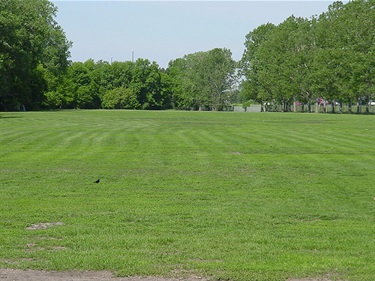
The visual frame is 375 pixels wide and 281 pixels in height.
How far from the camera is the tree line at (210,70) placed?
307ft

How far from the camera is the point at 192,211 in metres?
12.2

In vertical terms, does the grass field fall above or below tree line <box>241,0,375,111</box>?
below

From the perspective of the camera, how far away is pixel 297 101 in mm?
129750

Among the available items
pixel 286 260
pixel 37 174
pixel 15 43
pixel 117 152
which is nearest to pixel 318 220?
pixel 286 260

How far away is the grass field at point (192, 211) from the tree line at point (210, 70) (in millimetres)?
58689

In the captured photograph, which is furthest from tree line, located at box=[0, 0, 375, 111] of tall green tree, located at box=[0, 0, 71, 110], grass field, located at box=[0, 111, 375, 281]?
grass field, located at box=[0, 111, 375, 281]

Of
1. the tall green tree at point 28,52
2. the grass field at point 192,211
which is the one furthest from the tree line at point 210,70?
the grass field at point 192,211

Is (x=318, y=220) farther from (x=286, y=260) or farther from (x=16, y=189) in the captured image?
(x=16, y=189)

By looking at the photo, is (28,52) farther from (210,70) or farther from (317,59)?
(210,70)

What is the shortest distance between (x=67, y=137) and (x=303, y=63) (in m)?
91.0

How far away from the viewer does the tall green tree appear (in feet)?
272

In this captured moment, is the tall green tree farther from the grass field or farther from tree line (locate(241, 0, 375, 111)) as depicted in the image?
the grass field

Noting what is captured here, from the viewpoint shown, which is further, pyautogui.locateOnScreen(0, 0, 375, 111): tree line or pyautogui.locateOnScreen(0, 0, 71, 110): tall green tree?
pyautogui.locateOnScreen(0, 0, 375, 111): tree line

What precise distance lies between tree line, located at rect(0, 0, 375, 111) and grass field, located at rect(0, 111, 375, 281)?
2311 inches
